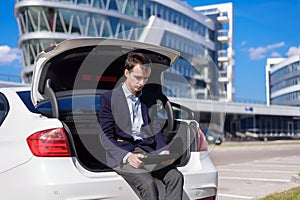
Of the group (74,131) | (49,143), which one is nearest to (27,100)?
(74,131)

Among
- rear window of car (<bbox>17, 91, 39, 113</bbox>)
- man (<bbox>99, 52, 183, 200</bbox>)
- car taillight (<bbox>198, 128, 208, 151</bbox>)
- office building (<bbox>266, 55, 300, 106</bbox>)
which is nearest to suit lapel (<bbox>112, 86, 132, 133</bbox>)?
man (<bbox>99, 52, 183, 200</bbox>)

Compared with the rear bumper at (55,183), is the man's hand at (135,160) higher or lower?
higher

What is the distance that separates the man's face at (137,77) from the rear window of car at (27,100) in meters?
0.86

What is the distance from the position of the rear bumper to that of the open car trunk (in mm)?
150

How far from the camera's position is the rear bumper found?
9.48ft

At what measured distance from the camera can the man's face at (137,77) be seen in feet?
11.5

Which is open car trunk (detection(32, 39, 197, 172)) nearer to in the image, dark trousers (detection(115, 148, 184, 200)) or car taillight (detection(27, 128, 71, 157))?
car taillight (detection(27, 128, 71, 157))

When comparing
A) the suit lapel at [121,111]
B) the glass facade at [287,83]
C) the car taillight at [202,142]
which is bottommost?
the car taillight at [202,142]

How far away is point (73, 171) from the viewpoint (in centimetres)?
302

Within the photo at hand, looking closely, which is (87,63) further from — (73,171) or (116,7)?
(116,7)

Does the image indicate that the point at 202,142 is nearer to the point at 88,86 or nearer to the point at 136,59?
the point at 136,59

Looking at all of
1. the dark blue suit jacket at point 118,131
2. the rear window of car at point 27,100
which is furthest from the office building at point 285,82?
the rear window of car at point 27,100

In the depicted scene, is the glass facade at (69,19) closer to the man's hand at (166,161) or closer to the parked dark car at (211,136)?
the parked dark car at (211,136)

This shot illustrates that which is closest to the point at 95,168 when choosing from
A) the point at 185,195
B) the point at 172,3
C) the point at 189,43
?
the point at 185,195
